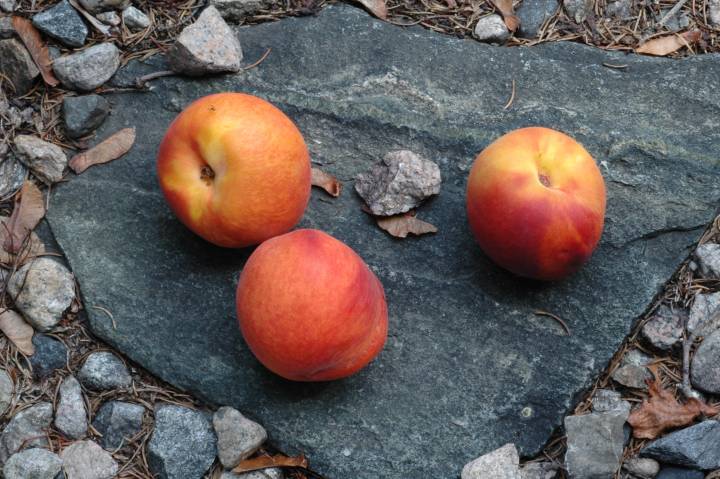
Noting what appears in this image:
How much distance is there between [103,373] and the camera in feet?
9.68

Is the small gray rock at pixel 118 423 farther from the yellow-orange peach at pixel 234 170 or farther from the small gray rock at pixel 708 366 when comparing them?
the small gray rock at pixel 708 366

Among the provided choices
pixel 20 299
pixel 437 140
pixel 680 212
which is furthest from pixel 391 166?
pixel 20 299

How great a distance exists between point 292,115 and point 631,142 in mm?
1292

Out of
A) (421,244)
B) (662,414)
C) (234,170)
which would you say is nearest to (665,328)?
(662,414)

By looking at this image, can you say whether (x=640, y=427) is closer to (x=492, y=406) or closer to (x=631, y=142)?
(x=492, y=406)

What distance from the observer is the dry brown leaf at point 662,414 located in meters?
2.84

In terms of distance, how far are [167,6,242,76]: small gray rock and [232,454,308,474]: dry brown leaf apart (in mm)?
1520

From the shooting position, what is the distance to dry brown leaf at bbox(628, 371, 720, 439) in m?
2.84

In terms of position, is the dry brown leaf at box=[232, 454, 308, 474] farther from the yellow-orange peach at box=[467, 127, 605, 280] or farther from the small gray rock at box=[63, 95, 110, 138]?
the small gray rock at box=[63, 95, 110, 138]

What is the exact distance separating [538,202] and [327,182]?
34.3 inches

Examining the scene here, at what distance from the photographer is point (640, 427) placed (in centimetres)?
284

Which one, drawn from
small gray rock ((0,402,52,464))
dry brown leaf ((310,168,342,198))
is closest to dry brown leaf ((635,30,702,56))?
dry brown leaf ((310,168,342,198))

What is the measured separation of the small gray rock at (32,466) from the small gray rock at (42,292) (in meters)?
0.44

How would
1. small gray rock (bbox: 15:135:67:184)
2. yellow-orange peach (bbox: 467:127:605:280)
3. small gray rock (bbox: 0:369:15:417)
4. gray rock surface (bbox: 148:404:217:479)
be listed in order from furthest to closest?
small gray rock (bbox: 15:135:67:184)
small gray rock (bbox: 0:369:15:417)
gray rock surface (bbox: 148:404:217:479)
yellow-orange peach (bbox: 467:127:605:280)
